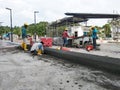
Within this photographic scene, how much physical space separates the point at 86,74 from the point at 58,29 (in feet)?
73.9

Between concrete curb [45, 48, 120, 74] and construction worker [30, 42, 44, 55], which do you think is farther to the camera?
construction worker [30, 42, 44, 55]

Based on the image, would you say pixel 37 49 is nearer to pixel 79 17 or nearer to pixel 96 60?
pixel 96 60

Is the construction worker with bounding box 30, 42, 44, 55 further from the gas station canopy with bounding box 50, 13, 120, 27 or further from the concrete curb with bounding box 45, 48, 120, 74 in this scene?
the gas station canopy with bounding box 50, 13, 120, 27

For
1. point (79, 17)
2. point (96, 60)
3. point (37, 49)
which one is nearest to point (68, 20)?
point (79, 17)

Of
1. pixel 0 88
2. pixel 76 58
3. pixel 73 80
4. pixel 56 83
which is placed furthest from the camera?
pixel 76 58

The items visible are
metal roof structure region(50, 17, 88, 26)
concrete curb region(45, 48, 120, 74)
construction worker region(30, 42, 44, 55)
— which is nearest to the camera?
concrete curb region(45, 48, 120, 74)

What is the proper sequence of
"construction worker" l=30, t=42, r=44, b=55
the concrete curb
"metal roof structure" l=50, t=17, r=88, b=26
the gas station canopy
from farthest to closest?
1. "metal roof structure" l=50, t=17, r=88, b=26
2. the gas station canopy
3. "construction worker" l=30, t=42, r=44, b=55
4. the concrete curb

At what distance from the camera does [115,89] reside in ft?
23.1

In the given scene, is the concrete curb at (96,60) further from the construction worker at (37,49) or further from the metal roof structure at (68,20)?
the metal roof structure at (68,20)

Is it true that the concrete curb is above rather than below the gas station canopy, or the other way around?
below

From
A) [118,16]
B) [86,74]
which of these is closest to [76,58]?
[86,74]

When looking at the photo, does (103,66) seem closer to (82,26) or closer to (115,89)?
(115,89)

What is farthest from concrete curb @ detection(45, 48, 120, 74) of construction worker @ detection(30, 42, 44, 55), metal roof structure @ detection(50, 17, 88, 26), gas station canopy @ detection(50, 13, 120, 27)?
metal roof structure @ detection(50, 17, 88, 26)

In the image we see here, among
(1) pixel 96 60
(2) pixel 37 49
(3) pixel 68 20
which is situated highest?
(3) pixel 68 20
